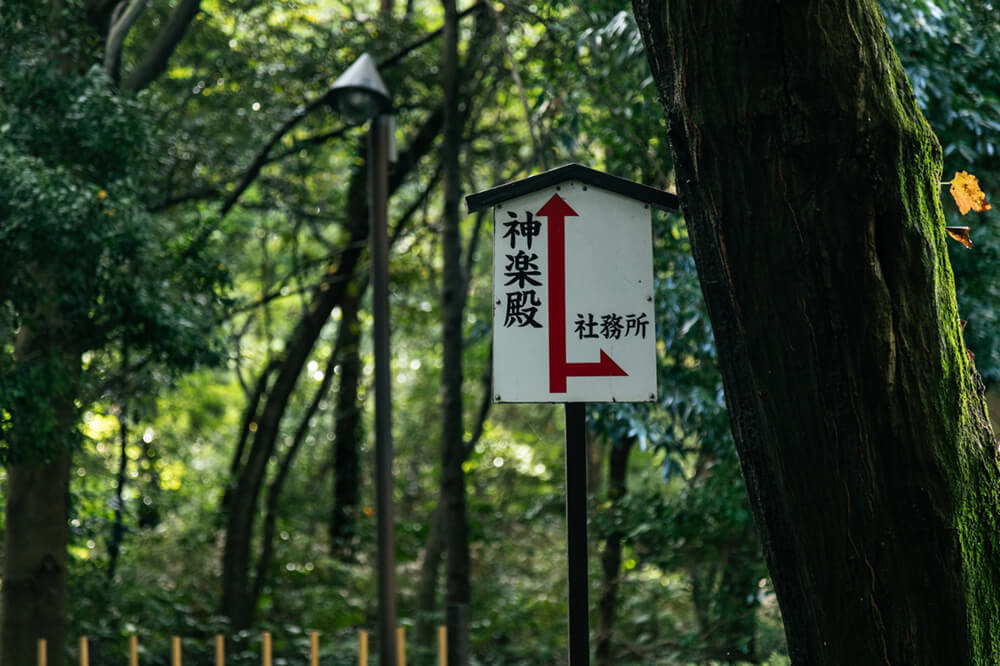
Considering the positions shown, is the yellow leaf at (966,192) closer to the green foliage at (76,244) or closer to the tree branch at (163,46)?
the green foliage at (76,244)

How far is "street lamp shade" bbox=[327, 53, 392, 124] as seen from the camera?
621cm

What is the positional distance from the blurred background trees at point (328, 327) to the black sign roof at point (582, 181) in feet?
9.37

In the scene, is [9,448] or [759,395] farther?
[9,448]

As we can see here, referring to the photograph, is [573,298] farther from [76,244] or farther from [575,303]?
[76,244]

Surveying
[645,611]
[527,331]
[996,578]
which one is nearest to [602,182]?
[527,331]

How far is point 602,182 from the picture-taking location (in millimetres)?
3574

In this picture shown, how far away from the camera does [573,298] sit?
353 centimetres

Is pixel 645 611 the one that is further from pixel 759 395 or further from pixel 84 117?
pixel 759 395

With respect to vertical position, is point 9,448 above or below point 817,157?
below

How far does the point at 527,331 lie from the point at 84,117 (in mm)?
4602

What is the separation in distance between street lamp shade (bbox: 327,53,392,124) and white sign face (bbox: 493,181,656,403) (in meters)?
2.94

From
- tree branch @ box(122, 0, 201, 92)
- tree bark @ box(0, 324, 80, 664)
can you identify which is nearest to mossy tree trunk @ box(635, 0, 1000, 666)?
tree bark @ box(0, 324, 80, 664)

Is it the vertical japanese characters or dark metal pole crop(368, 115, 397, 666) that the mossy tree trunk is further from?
dark metal pole crop(368, 115, 397, 666)

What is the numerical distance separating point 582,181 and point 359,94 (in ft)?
9.99
